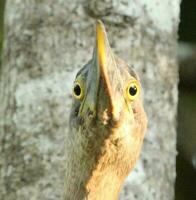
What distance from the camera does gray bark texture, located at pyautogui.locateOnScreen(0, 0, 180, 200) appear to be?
2.38m

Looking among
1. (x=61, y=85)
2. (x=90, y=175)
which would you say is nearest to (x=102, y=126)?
(x=90, y=175)

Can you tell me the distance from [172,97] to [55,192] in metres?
0.45

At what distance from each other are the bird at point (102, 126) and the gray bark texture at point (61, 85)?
18 centimetres

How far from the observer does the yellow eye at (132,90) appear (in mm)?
2051

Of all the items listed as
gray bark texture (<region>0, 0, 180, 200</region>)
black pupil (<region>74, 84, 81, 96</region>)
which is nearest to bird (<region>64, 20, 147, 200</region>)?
black pupil (<region>74, 84, 81, 96</region>)

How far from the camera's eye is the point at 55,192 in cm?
236

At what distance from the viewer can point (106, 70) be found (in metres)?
1.98

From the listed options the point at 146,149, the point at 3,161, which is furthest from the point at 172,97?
the point at 3,161

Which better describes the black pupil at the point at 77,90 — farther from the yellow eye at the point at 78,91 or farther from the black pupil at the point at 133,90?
the black pupil at the point at 133,90

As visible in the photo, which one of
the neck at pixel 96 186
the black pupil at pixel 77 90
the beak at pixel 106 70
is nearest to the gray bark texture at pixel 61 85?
the neck at pixel 96 186

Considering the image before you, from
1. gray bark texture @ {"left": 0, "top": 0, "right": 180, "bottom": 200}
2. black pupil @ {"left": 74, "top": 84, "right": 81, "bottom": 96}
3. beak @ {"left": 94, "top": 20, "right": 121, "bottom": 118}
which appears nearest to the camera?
beak @ {"left": 94, "top": 20, "right": 121, "bottom": 118}

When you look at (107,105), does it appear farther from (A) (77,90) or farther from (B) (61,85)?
(B) (61,85)

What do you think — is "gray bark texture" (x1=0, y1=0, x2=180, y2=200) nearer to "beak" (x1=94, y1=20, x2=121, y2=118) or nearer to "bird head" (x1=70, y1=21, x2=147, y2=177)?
"bird head" (x1=70, y1=21, x2=147, y2=177)

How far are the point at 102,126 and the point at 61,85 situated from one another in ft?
1.41
